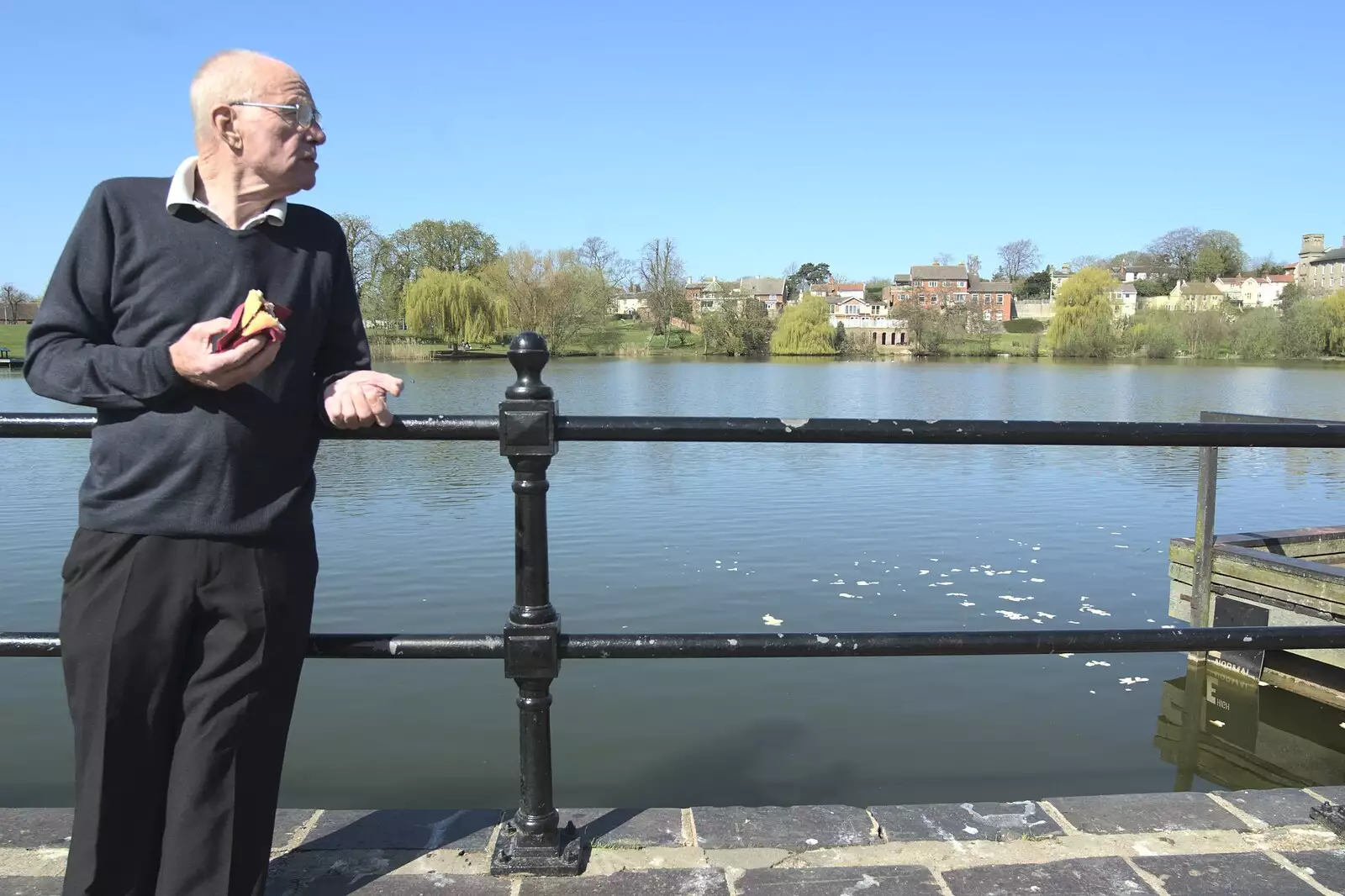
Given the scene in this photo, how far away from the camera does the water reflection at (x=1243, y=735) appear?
5992 millimetres

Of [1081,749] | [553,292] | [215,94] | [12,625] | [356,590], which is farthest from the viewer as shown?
[553,292]

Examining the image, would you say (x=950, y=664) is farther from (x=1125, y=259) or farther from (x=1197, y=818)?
(x=1125, y=259)

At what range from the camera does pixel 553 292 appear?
63312 mm

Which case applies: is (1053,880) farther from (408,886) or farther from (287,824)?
(287,824)

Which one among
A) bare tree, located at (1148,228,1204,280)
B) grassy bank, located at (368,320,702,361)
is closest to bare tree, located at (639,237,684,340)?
grassy bank, located at (368,320,702,361)

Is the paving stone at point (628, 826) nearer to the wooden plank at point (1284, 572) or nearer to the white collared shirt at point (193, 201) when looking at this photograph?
the white collared shirt at point (193, 201)

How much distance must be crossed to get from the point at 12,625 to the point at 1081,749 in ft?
26.1

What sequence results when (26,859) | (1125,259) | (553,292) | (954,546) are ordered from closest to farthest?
(26,859) → (954,546) → (553,292) → (1125,259)

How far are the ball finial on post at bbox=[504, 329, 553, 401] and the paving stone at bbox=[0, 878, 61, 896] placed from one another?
4.67 feet

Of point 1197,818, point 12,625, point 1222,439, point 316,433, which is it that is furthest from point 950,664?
point 12,625

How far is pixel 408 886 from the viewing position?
81.0 inches

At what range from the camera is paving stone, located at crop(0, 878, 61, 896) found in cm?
201

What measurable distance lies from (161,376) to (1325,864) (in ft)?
8.76

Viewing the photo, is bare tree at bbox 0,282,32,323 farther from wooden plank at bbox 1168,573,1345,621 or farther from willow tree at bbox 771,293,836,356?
wooden plank at bbox 1168,573,1345,621
